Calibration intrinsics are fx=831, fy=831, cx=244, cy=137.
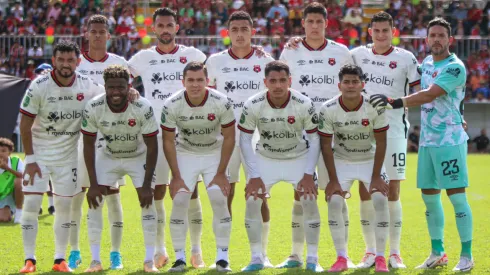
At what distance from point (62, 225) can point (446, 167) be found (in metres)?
4.08

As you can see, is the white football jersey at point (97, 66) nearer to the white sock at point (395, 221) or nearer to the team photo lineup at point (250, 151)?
the team photo lineup at point (250, 151)

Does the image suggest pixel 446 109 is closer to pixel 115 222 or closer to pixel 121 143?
pixel 121 143

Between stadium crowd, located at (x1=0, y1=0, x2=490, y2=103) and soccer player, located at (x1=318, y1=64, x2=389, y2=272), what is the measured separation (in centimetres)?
1922

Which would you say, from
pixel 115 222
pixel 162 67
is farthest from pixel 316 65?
pixel 115 222

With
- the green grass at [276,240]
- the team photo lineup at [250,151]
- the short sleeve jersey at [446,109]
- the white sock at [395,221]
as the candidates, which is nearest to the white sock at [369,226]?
the team photo lineup at [250,151]

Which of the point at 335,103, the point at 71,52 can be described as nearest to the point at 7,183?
the point at 71,52

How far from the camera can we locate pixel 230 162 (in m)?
9.16

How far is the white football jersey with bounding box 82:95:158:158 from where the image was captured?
8477mm

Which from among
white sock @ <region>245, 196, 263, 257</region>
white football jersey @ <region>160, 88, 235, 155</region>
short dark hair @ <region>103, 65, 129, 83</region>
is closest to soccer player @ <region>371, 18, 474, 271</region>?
white sock @ <region>245, 196, 263, 257</region>

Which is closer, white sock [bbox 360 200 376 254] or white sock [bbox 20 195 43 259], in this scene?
white sock [bbox 20 195 43 259]

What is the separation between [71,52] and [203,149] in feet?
5.57

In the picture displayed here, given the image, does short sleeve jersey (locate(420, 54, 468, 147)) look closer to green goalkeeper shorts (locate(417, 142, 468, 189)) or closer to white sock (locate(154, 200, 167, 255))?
green goalkeeper shorts (locate(417, 142, 468, 189))

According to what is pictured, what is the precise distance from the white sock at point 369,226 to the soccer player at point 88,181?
2.65m

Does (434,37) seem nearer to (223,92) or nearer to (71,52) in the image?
(223,92)
